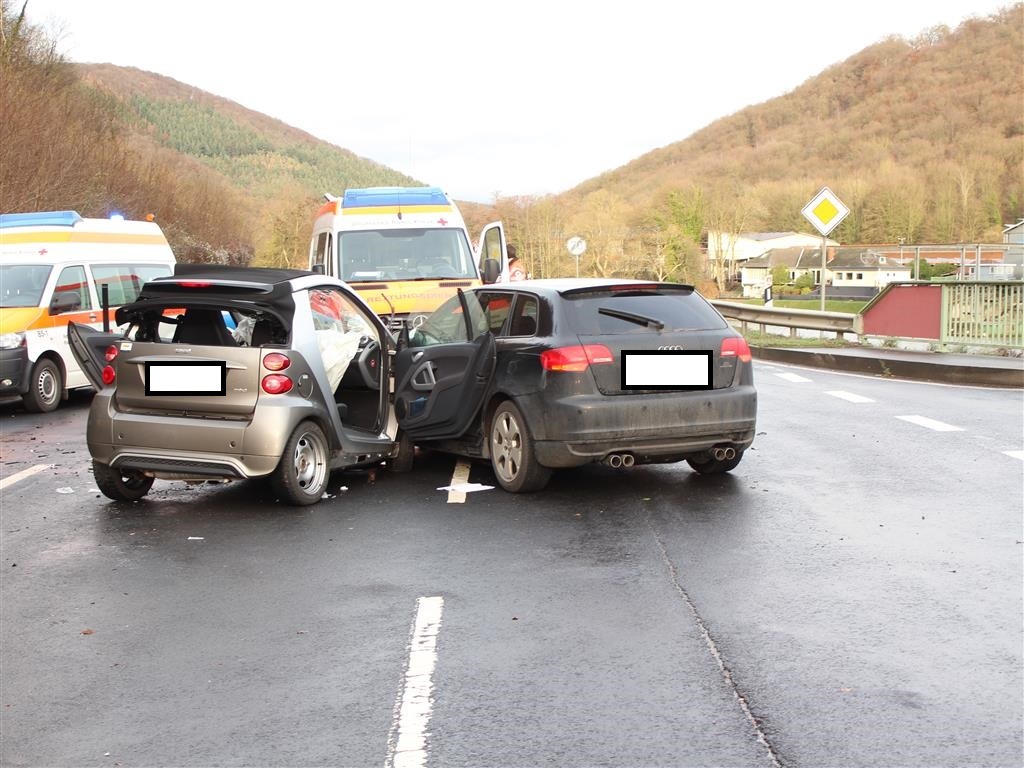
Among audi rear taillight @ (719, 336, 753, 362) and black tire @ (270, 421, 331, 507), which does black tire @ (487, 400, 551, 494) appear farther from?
audi rear taillight @ (719, 336, 753, 362)

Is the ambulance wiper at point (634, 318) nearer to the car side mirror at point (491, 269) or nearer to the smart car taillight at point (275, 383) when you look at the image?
the smart car taillight at point (275, 383)

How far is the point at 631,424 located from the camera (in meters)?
8.27

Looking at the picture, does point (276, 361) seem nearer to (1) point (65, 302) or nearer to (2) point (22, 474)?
(2) point (22, 474)

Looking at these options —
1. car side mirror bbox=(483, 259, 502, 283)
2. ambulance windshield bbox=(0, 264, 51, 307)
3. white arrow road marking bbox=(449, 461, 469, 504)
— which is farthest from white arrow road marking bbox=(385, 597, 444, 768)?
ambulance windshield bbox=(0, 264, 51, 307)

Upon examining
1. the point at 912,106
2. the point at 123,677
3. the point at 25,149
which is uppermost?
the point at 912,106

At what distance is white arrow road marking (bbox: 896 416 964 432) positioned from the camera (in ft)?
39.3

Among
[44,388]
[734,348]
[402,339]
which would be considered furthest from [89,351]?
[44,388]

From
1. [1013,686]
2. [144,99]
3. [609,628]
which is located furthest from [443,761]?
[144,99]

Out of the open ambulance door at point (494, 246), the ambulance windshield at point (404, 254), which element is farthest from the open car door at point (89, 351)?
the open ambulance door at point (494, 246)

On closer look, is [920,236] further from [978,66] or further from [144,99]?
[144,99]

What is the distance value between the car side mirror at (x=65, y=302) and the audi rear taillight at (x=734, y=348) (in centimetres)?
1023

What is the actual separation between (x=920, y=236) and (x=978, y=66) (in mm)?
20422

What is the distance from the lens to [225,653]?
16.7ft

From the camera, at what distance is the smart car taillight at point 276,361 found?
26.5ft
